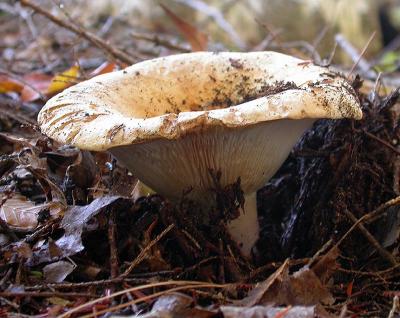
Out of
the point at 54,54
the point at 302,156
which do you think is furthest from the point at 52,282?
the point at 54,54

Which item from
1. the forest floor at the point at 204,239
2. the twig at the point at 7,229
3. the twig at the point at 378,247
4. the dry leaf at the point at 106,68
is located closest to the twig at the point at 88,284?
the forest floor at the point at 204,239

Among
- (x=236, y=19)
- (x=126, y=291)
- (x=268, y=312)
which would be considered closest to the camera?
(x=268, y=312)

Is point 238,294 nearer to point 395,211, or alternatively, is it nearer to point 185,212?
point 185,212

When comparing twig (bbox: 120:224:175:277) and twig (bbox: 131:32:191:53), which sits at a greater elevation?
twig (bbox: 131:32:191:53)

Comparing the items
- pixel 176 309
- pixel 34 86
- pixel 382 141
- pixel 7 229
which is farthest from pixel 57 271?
pixel 34 86

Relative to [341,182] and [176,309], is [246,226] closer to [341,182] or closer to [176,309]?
[341,182]

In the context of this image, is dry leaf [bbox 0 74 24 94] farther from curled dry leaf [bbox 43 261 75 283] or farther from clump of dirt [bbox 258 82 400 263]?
clump of dirt [bbox 258 82 400 263]

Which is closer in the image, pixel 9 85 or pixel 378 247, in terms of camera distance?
pixel 378 247

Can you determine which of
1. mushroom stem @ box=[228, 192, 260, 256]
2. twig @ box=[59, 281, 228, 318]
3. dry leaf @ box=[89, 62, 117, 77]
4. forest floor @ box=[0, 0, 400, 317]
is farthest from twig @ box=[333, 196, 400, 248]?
dry leaf @ box=[89, 62, 117, 77]
